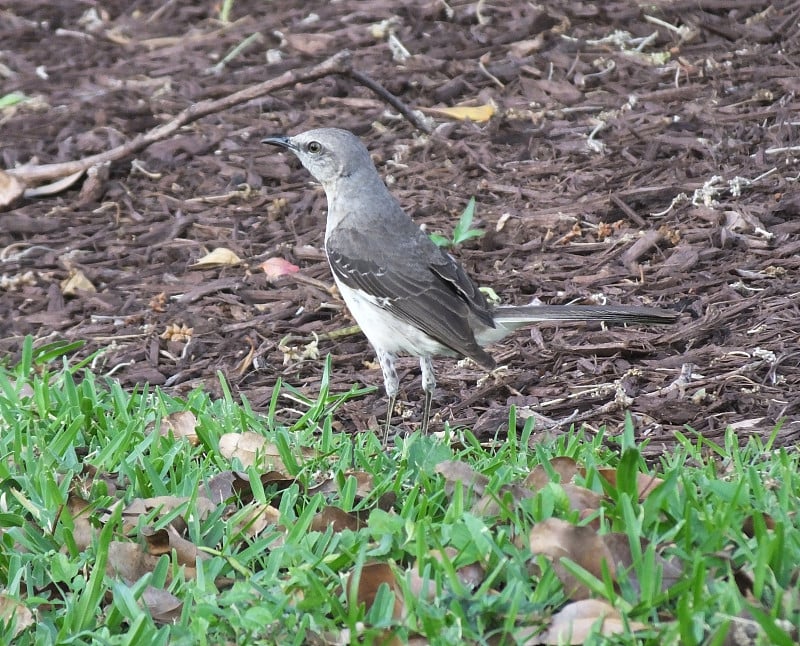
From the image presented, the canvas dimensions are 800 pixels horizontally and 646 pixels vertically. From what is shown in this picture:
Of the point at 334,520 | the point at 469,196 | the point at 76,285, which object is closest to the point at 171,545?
the point at 334,520

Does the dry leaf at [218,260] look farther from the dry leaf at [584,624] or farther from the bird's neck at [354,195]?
the dry leaf at [584,624]

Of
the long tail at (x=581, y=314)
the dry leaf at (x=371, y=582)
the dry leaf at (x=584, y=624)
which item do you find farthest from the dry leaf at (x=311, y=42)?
the dry leaf at (x=584, y=624)

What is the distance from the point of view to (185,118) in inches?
375

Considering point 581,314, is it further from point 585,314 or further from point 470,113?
point 470,113

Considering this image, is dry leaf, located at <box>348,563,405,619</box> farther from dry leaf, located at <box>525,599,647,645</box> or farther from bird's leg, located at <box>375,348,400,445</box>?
bird's leg, located at <box>375,348,400,445</box>

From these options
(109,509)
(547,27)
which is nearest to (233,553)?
(109,509)

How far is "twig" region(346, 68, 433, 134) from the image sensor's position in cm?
923

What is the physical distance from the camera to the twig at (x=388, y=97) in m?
9.23

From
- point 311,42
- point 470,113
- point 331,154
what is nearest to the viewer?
point 331,154

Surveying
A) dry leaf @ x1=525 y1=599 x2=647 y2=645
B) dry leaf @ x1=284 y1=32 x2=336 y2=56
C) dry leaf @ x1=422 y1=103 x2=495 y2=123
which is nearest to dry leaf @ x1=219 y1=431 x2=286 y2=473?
dry leaf @ x1=525 y1=599 x2=647 y2=645

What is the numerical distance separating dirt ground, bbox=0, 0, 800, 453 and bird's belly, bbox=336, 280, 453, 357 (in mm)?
409

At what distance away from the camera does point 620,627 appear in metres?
3.75

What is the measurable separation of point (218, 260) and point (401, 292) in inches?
85.1

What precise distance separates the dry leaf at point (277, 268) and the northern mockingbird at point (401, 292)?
0.91 meters
